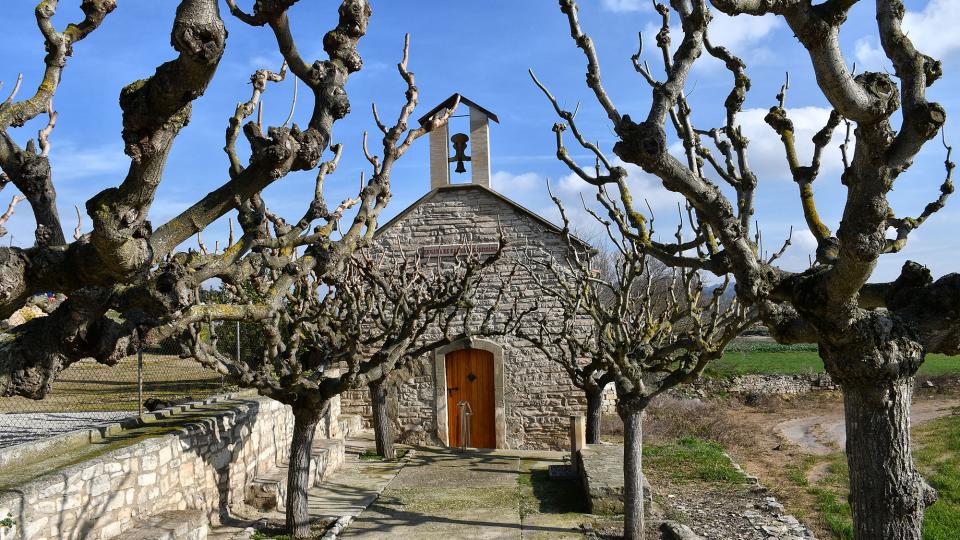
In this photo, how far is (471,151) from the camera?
604 inches

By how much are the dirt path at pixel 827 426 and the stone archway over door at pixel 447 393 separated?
6.34 meters

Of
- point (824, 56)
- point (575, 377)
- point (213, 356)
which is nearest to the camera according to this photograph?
point (824, 56)

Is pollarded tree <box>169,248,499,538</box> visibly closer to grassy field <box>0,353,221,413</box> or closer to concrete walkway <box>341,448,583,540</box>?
concrete walkway <box>341,448,583,540</box>

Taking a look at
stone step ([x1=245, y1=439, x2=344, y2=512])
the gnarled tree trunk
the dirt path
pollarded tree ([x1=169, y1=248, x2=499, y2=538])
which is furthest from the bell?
the gnarled tree trunk

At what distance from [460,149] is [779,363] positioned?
757 inches

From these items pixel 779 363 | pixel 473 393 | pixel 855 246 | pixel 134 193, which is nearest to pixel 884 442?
pixel 855 246

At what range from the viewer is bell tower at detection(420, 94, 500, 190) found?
49.8 ft

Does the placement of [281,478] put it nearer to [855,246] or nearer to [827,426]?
[855,246]

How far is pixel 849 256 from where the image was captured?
11.4 ft

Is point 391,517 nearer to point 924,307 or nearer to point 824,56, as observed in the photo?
point 924,307

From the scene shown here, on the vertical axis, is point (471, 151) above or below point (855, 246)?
above

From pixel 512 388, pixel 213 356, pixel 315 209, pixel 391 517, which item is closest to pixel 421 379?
pixel 512 388

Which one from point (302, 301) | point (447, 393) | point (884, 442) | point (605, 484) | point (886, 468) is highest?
point (302, 301)

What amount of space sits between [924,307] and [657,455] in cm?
970
